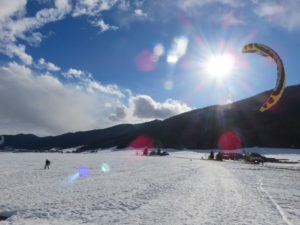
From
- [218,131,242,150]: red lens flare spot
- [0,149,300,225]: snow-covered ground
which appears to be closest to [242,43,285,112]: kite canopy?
[0,149,300,225]: snow-covered ground

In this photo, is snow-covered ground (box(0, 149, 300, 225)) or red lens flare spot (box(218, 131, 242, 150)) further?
red lens flare spot (box(218, 131, 242, 150))

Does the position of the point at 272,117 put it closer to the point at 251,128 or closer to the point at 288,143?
the point at 251,128

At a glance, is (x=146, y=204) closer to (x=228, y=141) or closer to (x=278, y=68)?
(x=278, y=68)

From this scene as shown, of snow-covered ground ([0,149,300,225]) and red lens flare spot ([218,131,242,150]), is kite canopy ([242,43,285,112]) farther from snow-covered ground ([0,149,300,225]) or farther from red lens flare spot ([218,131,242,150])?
→ red lens flare spot ([218,131,242,150])

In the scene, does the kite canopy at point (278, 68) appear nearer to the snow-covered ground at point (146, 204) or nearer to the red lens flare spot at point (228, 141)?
the snow-covered ground at point (146, 204)

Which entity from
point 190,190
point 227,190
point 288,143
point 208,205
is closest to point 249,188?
point 227,190

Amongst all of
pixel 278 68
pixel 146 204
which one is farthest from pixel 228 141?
pixel 146 204

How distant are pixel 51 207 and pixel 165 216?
5108 millimetres

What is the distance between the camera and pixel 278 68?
32.8 metres

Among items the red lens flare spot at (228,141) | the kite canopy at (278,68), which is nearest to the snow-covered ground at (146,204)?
the kite canopy at (278,68)

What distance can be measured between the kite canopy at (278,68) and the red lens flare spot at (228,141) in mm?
132308

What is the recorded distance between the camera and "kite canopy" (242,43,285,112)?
32281mm

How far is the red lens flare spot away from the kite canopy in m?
132

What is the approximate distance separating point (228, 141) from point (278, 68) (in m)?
147
